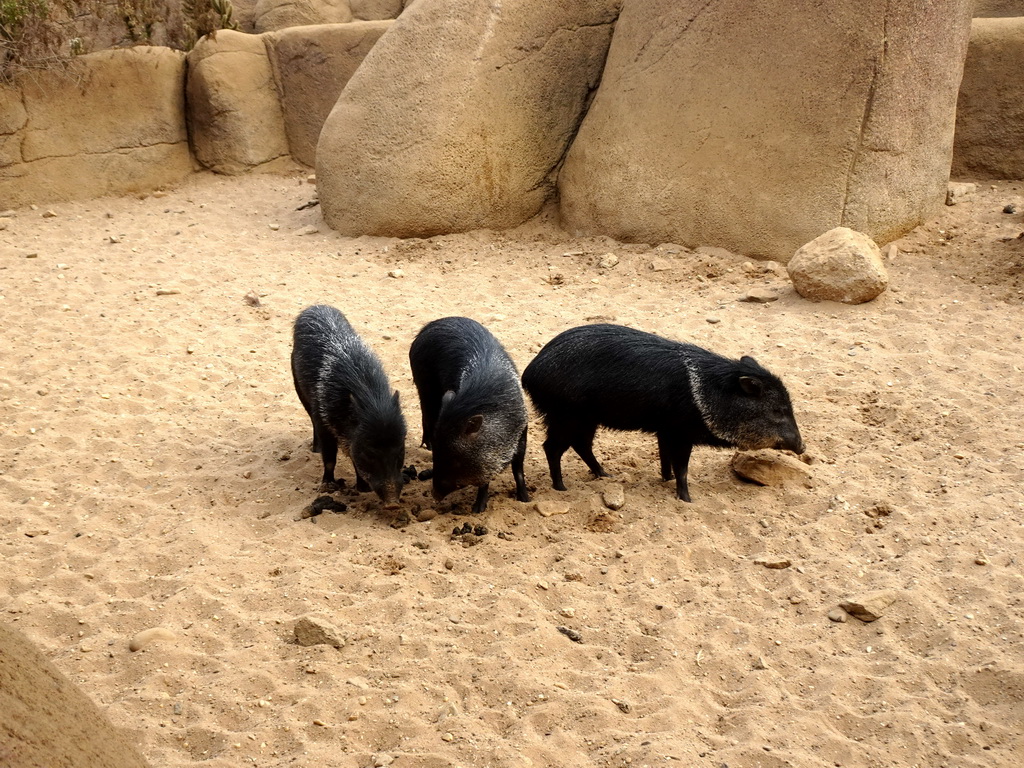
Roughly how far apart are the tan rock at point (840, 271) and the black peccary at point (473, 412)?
309 centimetres

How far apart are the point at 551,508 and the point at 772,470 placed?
3.82 feet

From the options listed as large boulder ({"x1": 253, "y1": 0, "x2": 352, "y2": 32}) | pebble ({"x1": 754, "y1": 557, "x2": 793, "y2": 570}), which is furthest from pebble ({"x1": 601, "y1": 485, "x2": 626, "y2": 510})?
large boulder ({"x1": 253, "y1": 0, "x2": 352, "y2": 32})

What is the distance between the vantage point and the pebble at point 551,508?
482 cm

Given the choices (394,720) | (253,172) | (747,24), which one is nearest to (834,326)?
(747,24)

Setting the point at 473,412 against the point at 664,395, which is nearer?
the point at 473,412

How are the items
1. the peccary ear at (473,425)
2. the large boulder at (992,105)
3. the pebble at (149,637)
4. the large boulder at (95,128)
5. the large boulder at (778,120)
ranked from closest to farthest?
1. the pebble at (149,637)
2. the peccary ear at (473,425)
3. the large boulder at (778,120)
4. the large boulder at (992,105)
5. the large boulder at (95,128)

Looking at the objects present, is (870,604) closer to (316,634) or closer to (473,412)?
(473,412)

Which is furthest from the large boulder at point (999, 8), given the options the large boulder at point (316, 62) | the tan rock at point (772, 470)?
the tan rock at point (772, 470)

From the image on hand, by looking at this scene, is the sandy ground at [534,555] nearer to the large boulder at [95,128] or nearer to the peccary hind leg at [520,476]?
the peccary hind leg at [520,476]

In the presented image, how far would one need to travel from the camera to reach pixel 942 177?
841cm

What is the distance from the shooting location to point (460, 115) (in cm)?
891

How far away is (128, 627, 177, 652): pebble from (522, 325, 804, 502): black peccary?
7.01 ft

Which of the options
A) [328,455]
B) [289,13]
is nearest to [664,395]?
[328,455]

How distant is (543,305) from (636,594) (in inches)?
148
